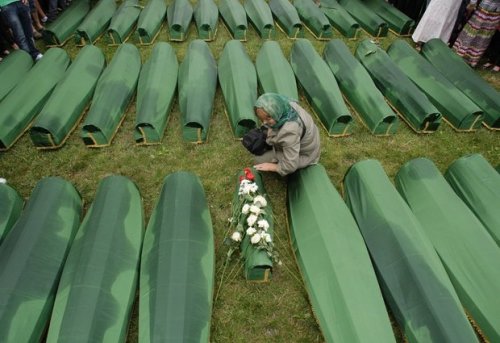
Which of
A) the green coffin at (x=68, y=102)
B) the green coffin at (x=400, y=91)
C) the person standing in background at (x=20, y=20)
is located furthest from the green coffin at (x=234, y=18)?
the person standing in background at (x=20, y=20)

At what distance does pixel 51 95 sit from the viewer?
5.81 metres

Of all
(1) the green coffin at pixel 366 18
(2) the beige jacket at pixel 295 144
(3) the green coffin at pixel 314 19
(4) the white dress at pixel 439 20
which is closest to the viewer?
(2) the beige jacket at pixel 295 144

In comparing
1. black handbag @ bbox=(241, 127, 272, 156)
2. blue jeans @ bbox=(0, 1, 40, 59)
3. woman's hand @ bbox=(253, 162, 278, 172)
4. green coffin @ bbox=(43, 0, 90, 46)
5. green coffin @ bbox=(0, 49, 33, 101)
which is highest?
green coffin @ bbox=(43, 0, 90, 46)

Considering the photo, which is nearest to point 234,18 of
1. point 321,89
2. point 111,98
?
point 321,89

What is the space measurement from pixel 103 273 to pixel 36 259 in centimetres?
73

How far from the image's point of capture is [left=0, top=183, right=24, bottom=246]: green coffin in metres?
4.10

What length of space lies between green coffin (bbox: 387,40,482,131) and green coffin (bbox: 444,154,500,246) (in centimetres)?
142

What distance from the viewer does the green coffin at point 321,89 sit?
5688mm

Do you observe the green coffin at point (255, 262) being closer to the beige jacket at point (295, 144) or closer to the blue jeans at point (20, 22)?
the beige jacket at point (295, 144)

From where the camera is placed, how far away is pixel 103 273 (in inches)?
137

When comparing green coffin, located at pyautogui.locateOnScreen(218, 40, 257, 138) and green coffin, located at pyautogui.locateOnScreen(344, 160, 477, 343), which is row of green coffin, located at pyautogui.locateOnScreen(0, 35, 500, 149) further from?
green coffin, located at pyautogui.locateOnScreen(344, 160, 477, 343)

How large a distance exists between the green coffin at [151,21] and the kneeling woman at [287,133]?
473 centimetres

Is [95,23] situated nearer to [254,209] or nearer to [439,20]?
[254,209]

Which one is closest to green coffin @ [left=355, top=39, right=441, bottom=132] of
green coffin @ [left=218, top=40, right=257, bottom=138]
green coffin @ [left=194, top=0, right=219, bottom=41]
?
green coffin @ [left=218, top=40, right=257, bottom=138]
